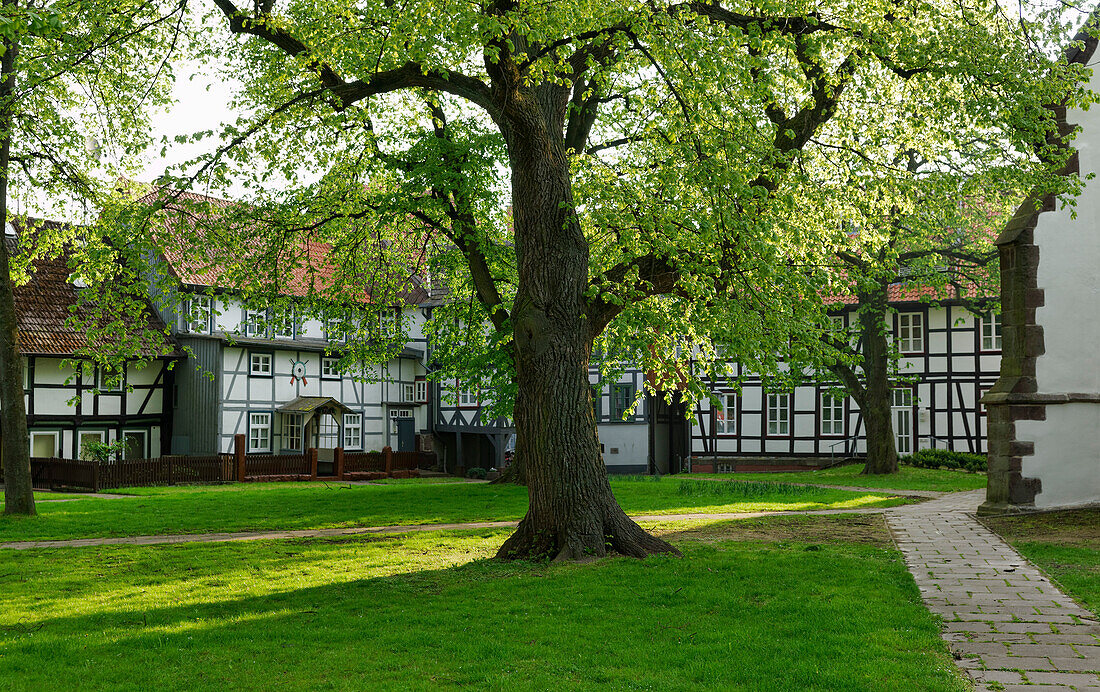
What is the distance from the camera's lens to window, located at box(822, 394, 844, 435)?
3862 centimetres

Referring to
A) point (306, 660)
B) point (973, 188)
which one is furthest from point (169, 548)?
point (973, 188)

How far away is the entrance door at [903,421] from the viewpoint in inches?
1471

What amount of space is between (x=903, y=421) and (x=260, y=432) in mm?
25570

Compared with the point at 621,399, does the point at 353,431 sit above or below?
below

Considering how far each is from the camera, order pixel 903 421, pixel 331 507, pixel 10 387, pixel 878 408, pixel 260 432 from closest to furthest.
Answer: pixel 10 387 < pixel 331 507 < pixel 878 408 < pixel 903 421 < pixel 260 432

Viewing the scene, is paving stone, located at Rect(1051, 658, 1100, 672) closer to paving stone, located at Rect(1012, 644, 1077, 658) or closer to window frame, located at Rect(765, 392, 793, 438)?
paving stone, located at Rect(1012, 644, 1077, 658)

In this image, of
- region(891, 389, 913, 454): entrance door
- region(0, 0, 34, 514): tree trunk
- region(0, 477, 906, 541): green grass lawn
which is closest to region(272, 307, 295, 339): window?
region(0, 477, 906, 541): green grass lawn

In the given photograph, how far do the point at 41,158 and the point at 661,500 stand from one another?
47.9 feet

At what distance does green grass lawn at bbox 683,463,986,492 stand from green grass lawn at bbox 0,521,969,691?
14698 mm

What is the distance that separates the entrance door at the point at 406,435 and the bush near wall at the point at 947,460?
22.0 metres

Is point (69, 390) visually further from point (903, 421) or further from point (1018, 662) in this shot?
point (1018, 662)

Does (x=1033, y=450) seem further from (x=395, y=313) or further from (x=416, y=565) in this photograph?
(x=395, y=313)

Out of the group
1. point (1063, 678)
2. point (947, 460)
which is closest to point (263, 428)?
point (947, 460)

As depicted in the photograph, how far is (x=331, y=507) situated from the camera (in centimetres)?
2133
